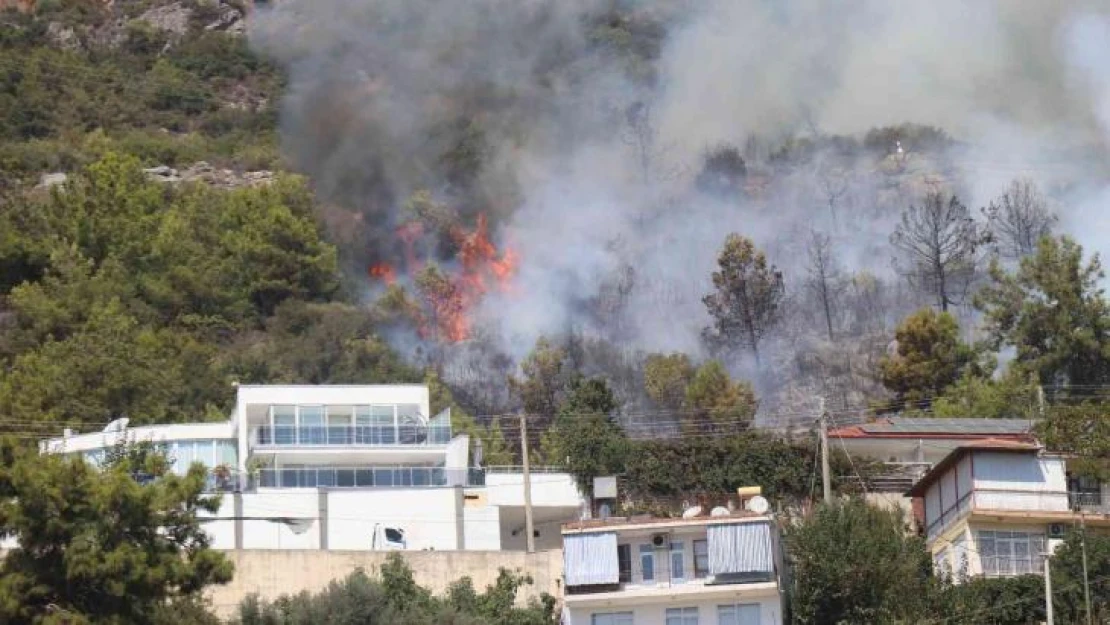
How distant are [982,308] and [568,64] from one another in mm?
47560

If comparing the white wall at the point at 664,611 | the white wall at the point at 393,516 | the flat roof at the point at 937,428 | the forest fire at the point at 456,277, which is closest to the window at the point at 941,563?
the white wall at the point at 664,611

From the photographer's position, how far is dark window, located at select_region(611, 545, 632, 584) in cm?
4441

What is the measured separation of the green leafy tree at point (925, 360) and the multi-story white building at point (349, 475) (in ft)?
59.2

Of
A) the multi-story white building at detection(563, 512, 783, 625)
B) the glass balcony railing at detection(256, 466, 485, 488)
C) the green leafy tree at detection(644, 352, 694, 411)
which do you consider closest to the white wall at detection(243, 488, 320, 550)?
the glass balcony railing at detection(256, 466, 485, 488)

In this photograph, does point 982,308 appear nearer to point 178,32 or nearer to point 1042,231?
point 1042,231

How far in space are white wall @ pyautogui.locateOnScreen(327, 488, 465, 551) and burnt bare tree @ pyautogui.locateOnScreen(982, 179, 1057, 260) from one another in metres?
37.7

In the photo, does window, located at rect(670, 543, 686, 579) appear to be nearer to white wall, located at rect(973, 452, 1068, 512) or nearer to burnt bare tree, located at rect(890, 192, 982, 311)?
white wall, located at rect(973, 452, 1068, 512)

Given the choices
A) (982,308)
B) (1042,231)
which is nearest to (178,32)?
(1042,231)

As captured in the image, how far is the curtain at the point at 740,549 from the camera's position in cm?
4369

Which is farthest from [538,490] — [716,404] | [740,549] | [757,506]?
[740,549]

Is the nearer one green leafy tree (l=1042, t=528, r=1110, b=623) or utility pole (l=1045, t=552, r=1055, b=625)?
utility pole (l=1045, t=552, r=1055, b=625)

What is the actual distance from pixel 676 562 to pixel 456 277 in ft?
160

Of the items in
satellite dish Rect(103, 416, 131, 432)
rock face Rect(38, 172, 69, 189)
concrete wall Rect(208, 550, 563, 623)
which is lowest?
concrete wall Rect(208, 550, 563, 623)

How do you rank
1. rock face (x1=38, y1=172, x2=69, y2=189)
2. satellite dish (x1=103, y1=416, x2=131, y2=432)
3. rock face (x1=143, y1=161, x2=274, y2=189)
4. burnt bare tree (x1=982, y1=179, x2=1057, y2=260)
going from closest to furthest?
satellite dish (x1=103, y1=416, x2=131, y2=432)
burnt bare tree (x1=982, y1=179, x2=1057, y2=260)
rock face (x1=38, y1=172, x2=69, y2=189)
rock face (x1=143, y1=161, x2=274, y2=189)
